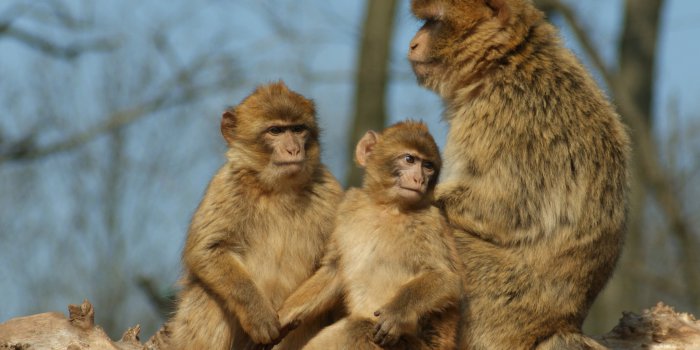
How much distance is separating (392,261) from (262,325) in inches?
28.6

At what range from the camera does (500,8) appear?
6.27m

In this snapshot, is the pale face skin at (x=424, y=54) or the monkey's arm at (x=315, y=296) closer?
the monkey's arm at (x=315, y=296)

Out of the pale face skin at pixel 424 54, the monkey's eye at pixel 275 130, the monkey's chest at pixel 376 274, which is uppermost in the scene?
the pale face skin at pixel 424 54

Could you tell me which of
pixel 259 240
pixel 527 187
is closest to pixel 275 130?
pixel 259 240

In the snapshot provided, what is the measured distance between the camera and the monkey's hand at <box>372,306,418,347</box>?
5.12 metres

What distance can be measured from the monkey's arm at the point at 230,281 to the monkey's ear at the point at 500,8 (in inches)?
80.2

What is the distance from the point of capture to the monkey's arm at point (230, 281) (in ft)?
17.7

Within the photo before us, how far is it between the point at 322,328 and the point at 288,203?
0.69 meters

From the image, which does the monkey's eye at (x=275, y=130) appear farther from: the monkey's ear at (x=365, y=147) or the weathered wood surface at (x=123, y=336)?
the weathered wood surface at (x=123, y=336)

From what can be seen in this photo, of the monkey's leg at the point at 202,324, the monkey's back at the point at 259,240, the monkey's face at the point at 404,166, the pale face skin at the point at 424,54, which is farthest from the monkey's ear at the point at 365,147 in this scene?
the monkey's leg at the point at 202,324

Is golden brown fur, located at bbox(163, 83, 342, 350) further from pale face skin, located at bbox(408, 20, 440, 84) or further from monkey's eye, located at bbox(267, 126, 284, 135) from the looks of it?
pale face skin, located at bbox(408, 20, 440, 84)

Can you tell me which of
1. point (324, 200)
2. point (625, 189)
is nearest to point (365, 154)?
point (324, 200)

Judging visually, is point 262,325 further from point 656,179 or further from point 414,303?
point 656,179

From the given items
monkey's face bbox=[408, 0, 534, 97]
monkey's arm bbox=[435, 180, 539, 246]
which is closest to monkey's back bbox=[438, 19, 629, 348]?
monkey's arm bbox=[435, 180, 539, 246]
